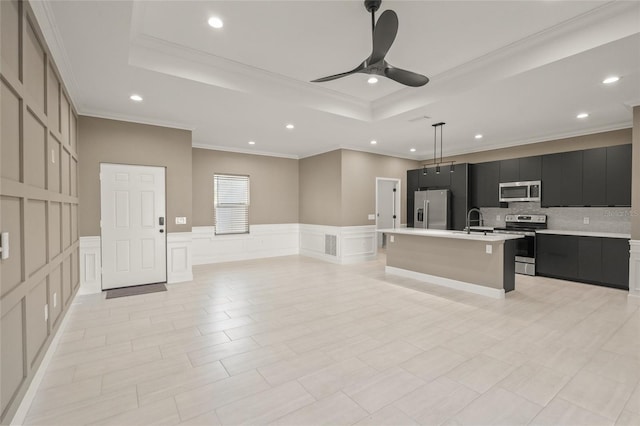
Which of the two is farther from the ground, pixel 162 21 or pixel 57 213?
pixel 162 21

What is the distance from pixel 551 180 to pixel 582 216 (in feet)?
2.93

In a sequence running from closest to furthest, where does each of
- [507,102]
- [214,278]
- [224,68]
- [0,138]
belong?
[0,138] → [224,68] → [507,102] → [214,278]

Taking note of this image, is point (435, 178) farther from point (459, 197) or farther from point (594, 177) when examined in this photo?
point (594, 177)

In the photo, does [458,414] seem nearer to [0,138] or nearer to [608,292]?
[0,138]

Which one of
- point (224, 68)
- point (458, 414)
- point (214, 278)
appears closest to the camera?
point (458, 414)

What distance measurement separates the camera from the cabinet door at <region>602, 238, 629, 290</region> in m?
4.81

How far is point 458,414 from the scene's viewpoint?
6.50 ft

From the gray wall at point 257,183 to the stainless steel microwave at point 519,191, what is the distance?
5.10 metres

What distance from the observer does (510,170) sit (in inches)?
258

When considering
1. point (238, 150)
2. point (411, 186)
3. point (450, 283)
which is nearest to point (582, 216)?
point (450, 283)

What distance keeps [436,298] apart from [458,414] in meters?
2.63

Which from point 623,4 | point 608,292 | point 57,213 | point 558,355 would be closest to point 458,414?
point 558,355

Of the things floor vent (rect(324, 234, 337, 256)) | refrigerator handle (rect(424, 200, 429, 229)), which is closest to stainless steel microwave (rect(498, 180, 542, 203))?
refrigerator handle (rect(424, 200, 429, 229))

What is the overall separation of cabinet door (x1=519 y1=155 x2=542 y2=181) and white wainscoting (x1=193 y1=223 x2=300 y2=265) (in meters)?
5.55
